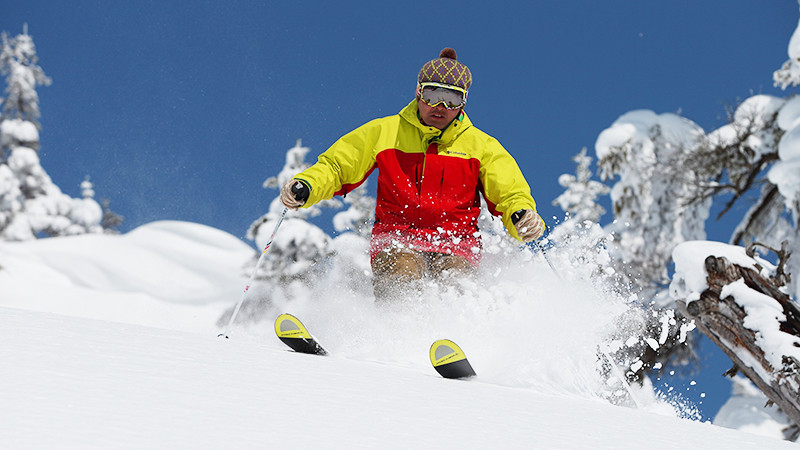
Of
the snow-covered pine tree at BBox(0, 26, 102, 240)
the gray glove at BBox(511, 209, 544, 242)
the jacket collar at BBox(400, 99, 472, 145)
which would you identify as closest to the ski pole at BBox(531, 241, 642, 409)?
the gray glove at BBox(511, 209, 544, 242)

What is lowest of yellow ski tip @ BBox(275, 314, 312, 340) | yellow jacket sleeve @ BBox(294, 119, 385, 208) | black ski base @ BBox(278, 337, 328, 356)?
black ski base @ BBox(278, 337, 328, 356)

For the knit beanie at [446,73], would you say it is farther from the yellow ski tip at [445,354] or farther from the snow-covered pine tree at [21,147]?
the snow-covered pine tree at [21,147]

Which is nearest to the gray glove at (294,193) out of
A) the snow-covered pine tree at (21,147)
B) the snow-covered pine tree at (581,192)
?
the snow-covered pine tree at (581,192)

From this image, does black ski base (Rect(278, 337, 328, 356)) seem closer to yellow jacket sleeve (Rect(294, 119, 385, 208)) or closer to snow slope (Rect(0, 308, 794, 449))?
snow slope (Rect(0, 308, 794, 449))

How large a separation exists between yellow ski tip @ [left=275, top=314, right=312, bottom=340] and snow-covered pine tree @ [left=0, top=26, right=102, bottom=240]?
27084mm

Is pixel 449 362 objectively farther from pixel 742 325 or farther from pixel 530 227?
pixel 742 325

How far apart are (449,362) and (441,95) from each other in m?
2.20

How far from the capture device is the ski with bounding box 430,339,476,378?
303 cm

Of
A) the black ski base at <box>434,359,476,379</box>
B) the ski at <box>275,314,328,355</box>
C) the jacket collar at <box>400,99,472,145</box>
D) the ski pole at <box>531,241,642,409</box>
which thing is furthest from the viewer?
the jacket collar at <box>400,99,472,145</box>

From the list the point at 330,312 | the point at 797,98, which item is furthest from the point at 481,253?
the point at 797,98

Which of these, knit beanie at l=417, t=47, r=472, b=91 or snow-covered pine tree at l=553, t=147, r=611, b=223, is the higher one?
snow-covered pine tree at l=553, t=147, r=611, b=223

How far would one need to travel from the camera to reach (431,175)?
4594 millimetres

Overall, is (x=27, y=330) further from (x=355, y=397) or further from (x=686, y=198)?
(x=686, y=198)

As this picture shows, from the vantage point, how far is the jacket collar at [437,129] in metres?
4.62
